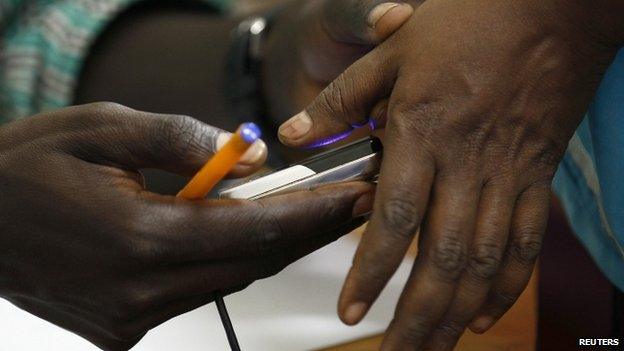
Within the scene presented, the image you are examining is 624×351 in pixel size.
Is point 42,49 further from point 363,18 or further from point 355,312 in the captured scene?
point 355,312

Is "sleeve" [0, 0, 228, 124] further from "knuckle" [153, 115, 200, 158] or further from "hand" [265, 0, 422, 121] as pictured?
"knuckle" [153, 115, 200, 158]

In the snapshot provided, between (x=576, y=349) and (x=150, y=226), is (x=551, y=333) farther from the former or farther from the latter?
(x=150, y=226)

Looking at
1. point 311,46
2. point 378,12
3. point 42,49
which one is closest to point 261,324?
point 378,12

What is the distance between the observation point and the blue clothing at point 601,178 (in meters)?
0.44

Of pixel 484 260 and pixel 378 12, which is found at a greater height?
pixel 378 12

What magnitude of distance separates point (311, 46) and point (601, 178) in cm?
35

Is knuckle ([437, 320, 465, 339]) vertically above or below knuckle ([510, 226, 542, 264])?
below

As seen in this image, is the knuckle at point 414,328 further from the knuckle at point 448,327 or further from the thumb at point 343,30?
the thumb at point 343,30

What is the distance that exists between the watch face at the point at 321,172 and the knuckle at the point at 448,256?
54mm

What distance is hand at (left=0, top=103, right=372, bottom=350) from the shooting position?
0.37 m

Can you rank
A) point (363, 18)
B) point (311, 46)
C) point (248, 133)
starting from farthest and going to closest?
point (311, 46)
point (363, 18)
point (248, 133)

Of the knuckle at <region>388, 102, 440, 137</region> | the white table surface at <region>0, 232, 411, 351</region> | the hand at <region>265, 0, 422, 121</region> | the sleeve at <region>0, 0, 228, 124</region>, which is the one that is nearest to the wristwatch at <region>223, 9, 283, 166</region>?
the hand at <region>265, 0, 422, 121</region>

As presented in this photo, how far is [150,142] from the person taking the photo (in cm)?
37

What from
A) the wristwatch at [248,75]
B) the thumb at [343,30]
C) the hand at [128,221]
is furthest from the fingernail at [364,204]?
the wristwatch at [248,75]
